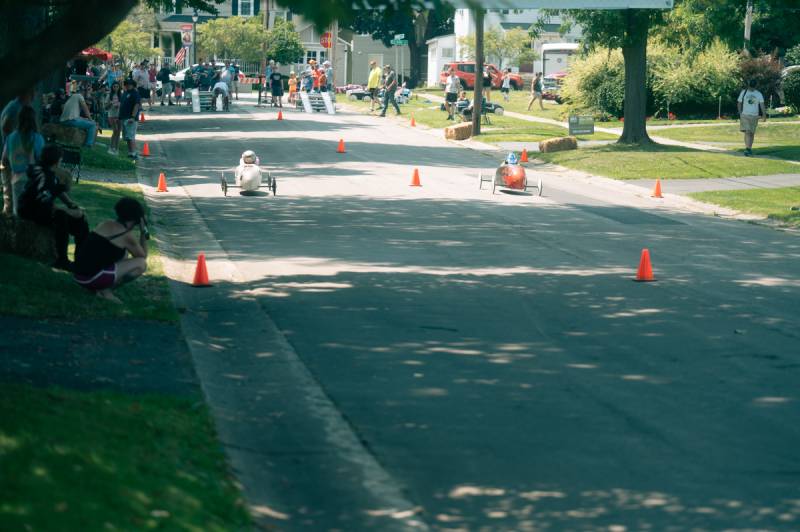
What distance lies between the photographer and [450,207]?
72.8 feet

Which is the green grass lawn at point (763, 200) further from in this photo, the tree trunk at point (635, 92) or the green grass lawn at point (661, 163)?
the tree trunk at point (635, 92)

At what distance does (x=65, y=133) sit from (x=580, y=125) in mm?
15360

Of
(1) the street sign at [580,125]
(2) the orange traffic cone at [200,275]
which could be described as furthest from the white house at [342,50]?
(2) the orange traffic cone at [200,275]

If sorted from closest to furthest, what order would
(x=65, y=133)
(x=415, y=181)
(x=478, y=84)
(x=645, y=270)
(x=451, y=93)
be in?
(x=645, y=270) < (x=415, y=181) < (x=65, y=133) < (x=478, y=84) < (x=451, y=93)

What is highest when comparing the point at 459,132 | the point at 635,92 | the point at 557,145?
the point at 635,92

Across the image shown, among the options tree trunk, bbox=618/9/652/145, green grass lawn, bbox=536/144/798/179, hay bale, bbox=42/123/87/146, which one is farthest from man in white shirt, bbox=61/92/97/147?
tree trunk, bbox=618/9/652/145

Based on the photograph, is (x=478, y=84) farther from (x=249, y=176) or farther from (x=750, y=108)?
(x=249, y=176)

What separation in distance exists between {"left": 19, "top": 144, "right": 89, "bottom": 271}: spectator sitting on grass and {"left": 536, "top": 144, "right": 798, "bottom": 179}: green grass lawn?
17.6m

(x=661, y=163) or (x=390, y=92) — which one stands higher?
(x=390, y=92)

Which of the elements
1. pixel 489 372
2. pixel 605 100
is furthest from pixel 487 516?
pixel 605 100

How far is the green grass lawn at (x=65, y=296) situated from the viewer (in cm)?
1149

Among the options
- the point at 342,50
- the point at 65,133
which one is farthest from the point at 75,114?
the point at 342,50

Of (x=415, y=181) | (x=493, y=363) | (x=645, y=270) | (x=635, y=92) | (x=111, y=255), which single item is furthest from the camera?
(x=635, y=92)

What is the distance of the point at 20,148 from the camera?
15.2m
